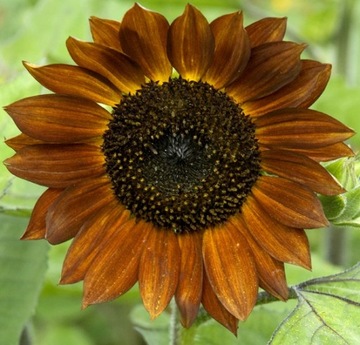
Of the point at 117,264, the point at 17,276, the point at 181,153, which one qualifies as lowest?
the point at 17,276

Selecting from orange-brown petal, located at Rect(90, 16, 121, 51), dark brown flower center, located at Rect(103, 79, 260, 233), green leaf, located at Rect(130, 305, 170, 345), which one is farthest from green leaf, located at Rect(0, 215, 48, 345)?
orange-brown petal, located at Rect(90, 16, 121, 51)

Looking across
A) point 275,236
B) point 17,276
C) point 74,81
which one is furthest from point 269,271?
point 17,276

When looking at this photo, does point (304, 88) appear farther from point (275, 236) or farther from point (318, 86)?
point (275, 236)

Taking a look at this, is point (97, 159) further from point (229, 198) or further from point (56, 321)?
point (56, 321)

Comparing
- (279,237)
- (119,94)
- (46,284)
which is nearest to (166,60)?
(119,94)

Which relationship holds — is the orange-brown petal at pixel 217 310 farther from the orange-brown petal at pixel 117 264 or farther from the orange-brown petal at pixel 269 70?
the orange-brown petal at pixel 269 70

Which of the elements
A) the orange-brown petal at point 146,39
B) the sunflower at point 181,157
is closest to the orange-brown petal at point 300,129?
the sunflower at point 181,157
